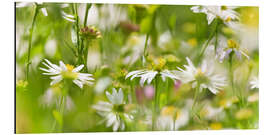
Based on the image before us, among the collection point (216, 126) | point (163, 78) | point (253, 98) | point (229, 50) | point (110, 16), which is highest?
point (110, 16)

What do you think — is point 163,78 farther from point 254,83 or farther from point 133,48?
point 254,83

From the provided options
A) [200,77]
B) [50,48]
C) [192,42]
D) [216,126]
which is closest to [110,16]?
[50,48]

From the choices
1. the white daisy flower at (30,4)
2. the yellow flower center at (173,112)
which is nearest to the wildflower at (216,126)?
the yellow flower center at (173,112)

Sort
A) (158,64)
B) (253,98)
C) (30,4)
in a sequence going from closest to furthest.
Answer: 1. (30,4)
2. (158,64)
3. (253,98)

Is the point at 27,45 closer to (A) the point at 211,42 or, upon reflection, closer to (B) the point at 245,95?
(A) the point at 211,42

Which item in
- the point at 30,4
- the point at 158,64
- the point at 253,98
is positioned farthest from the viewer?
the point at 253,98

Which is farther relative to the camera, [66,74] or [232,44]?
[232,44]
